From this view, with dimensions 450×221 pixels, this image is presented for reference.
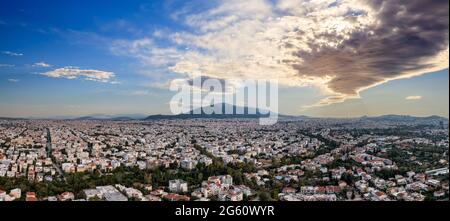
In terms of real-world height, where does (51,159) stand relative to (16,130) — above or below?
below

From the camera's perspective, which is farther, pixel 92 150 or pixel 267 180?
pixel 92 150

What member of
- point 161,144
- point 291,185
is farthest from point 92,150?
point 291,185

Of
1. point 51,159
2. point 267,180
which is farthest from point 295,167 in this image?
point 51,159
